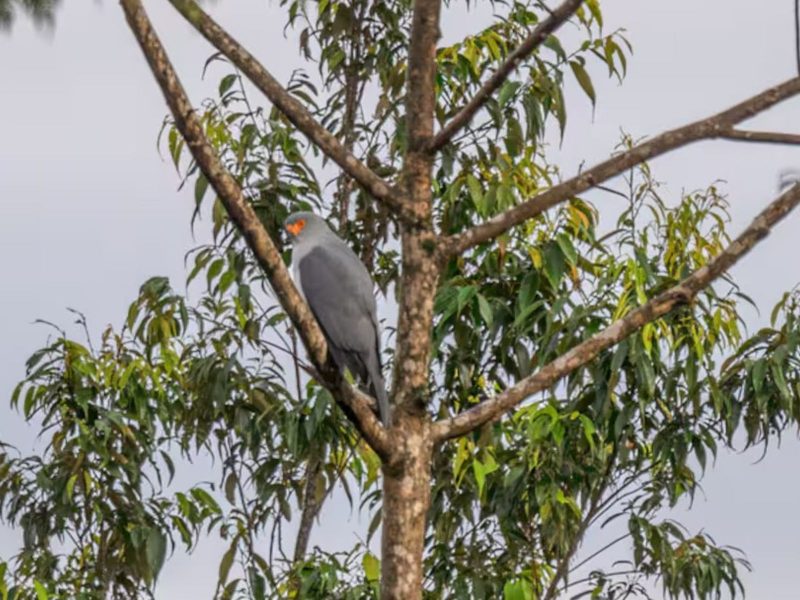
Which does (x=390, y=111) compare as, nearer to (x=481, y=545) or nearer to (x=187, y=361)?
(x=187, y=361)

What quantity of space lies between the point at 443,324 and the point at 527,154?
795 millimetres

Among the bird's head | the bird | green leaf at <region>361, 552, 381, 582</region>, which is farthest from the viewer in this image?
green leaf at <region>361, 552, 381, 582</region>

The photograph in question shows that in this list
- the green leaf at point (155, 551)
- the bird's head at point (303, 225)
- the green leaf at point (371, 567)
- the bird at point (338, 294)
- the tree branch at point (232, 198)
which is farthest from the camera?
the green leaf at point (155, 551)

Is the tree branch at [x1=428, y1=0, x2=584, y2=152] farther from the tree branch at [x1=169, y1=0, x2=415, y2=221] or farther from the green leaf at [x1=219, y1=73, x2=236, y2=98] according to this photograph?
the green leaf at [x1=219, y1=73, x2=236, y2=98]

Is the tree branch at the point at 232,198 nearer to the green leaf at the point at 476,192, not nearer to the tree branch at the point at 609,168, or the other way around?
the tree branch at the point at 609,168

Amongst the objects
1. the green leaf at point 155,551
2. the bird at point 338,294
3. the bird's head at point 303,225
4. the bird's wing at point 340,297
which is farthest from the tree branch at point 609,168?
the green leaf at point 155,551

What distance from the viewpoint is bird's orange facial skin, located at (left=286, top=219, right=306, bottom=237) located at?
637 centimetres

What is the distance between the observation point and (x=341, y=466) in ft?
22.9

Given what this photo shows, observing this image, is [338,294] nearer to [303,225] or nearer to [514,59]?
[303,225]

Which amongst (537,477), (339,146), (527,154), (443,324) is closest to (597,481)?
(537,477)

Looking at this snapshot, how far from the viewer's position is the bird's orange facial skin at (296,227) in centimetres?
637

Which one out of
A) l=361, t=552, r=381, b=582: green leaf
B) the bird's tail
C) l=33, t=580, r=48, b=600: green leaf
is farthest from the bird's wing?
l=33, t=580, r=48, b=600: green leaf

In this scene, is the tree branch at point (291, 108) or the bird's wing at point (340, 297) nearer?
the tree branch at point (291, 108)

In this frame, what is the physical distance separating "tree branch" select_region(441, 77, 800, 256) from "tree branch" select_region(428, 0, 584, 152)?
255mm
